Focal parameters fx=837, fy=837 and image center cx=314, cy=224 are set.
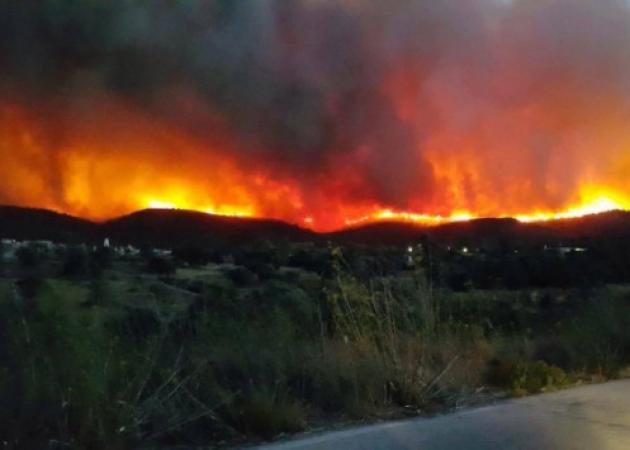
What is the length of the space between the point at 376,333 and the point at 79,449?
4286mm

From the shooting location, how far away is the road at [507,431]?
7586 millimetres

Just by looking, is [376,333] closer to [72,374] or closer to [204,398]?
[204,398]

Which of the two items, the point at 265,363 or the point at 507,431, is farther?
the point at 265,363

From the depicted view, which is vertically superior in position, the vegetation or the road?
the vegetation

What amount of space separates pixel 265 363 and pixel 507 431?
292 centimetres

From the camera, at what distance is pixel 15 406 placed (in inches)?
280

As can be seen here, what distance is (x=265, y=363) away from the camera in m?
9.67

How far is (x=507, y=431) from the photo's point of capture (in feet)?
26.7

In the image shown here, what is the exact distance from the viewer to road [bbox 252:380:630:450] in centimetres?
759

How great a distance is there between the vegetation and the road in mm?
546

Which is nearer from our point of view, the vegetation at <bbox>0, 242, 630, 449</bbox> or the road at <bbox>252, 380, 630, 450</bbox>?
the vegetation at <bbox>0, 242, 630, 449</bbox>

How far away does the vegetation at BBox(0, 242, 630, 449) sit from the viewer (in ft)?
24.2

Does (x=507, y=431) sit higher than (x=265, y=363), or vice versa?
(x=265, y=363)

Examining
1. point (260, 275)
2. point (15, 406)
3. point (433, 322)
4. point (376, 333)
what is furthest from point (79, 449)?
point (260, 275)
